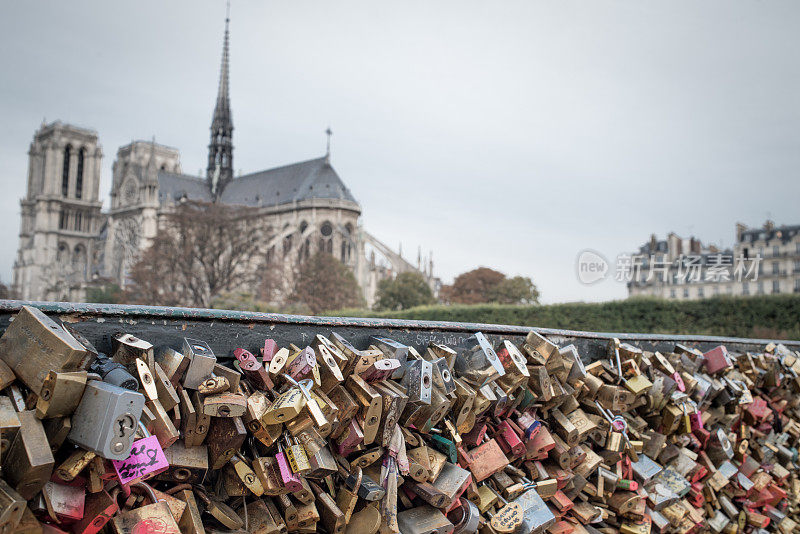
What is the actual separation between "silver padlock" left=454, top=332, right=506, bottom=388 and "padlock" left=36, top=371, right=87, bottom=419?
70.5 inches

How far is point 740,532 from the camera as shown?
4.92 meters

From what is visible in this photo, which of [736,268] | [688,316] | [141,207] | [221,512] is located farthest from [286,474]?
[141,207]

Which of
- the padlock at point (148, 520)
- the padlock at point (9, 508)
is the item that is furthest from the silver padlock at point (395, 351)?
the padlock at point (9, 508)

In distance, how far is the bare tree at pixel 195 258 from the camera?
121 ft

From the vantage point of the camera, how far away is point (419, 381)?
261 cm

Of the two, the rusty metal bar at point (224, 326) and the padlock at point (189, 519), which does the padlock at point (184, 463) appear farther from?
the rusty metal bar at point (224, 326)

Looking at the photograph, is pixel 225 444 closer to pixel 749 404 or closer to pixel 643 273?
pixel 749 404

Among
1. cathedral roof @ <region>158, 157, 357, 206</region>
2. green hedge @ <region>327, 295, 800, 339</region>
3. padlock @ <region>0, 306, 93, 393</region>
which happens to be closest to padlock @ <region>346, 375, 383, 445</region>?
padlock @ <region>0, 306, 93, 393</region>

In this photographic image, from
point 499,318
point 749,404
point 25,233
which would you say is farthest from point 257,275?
point 25,233

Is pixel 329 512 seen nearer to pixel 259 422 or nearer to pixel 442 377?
pixel 259 422

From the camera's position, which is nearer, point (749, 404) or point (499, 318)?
point (749, 404)

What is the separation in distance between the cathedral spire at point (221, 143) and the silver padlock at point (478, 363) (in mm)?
77262

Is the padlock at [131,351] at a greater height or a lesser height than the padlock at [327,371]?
greater

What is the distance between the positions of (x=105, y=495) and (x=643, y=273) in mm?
62812
